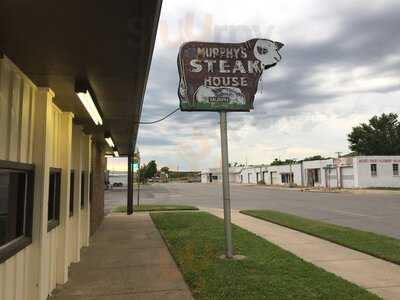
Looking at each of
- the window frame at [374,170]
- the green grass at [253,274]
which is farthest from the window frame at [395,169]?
the green grass at [253,274]

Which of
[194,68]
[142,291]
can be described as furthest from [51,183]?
[194,68]

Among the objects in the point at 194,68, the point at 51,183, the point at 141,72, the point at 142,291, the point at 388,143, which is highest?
the point at 388,143

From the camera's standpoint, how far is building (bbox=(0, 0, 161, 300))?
10.9 feet

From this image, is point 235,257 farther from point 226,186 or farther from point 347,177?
point 347,177

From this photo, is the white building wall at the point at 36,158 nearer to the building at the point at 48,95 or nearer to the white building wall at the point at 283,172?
the building at the point at 48,95

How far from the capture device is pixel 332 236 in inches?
438

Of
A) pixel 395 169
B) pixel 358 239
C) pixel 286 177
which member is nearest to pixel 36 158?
pixel 358 239

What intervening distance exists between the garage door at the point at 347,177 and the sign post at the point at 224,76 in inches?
1891

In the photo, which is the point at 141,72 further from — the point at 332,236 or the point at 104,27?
the point at 332,236

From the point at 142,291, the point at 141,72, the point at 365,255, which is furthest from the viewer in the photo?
the point at 365,255

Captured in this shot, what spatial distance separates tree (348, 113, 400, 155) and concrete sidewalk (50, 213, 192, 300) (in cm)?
6905

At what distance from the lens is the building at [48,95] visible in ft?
10.9

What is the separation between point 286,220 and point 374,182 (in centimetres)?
4081

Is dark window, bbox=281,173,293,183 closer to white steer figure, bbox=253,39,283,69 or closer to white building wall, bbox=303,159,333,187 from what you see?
white building wall, bbox=303,159,333,187
